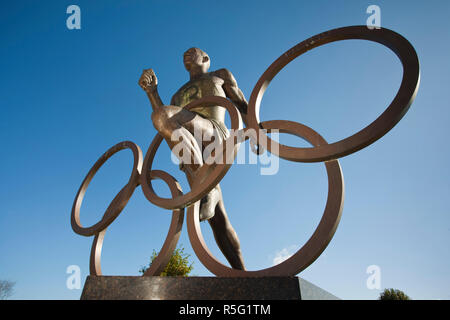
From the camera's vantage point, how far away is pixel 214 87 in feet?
14.5

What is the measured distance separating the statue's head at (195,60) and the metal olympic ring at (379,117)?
1583 mm

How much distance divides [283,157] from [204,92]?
73.2 inches

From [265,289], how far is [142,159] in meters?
2.92

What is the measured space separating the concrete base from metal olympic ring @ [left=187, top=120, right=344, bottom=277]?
346 millimetres

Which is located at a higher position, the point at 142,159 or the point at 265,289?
the point at 142,159

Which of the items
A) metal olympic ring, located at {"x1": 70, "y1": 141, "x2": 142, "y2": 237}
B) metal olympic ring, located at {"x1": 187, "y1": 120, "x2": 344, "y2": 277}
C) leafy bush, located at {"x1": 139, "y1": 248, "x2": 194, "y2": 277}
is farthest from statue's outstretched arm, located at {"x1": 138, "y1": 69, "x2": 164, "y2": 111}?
leafy bush, located at {"x1": 139, "y1": 248, "x2": 194, "y2": 277}

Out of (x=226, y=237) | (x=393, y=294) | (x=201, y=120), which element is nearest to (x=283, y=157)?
(x=201, y=120)

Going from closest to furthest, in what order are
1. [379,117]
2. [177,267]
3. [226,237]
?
[379,117] → [226,237] → [177,267]

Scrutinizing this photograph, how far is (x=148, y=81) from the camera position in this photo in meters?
4.24

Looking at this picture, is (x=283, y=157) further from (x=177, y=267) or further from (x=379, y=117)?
(x=177, y=267)
